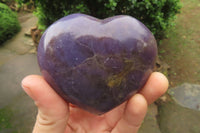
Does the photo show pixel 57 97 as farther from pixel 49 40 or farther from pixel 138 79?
pixel 138 79

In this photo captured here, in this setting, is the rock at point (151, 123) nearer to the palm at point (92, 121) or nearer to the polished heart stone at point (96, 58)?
the palm at point (92, 121)

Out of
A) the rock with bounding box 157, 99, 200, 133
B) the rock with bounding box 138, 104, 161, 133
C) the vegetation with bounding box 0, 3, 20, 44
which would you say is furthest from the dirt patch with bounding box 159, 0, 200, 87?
the vegetation with bounding box 0, 3, 20, 44

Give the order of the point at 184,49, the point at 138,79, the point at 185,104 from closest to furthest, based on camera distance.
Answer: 1. the point at 138,79
2. the point at 185,104
3. the point at 184,49

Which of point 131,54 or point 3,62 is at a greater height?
point 131,54

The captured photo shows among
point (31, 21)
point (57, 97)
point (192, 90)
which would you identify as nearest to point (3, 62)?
point (31, 21)

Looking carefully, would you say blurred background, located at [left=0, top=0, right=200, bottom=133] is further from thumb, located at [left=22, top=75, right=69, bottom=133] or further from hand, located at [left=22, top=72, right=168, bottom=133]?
thumb, located at [left=22, top=75, right=69, bottom=133]

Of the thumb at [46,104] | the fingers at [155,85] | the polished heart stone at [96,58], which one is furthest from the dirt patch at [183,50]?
the thumb at [46,104]
